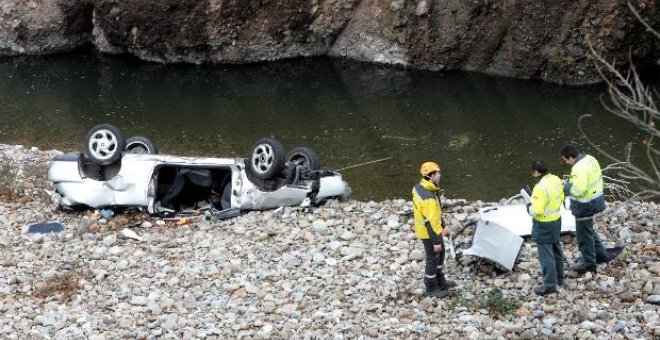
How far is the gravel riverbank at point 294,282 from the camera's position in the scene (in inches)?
379

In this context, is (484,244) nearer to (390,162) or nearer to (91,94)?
(390,162)

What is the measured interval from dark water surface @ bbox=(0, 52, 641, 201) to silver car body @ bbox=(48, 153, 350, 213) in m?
3.94

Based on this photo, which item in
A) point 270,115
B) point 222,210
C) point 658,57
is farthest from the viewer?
point 658,57

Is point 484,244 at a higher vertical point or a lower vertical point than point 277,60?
lower

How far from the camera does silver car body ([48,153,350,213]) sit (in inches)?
545

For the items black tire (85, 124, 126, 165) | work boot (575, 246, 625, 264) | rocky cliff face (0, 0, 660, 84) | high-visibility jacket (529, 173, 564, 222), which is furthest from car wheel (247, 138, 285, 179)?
rocky cliff face (0, 0, 660, 84)

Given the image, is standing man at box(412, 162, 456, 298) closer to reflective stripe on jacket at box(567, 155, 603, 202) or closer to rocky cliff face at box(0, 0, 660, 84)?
reflective stripe on jacket at box(567, 155, 603, 202)

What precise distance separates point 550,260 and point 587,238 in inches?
27.4

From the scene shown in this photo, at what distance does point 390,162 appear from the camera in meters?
19.9

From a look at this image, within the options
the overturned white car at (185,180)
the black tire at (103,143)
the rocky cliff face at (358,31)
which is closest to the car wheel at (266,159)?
the overturned white car at (185,180)

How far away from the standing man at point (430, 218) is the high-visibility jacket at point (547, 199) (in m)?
1.14

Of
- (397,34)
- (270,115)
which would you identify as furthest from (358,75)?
(270,115)

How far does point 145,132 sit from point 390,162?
7798 millimetres

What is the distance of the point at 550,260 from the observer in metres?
9.89
